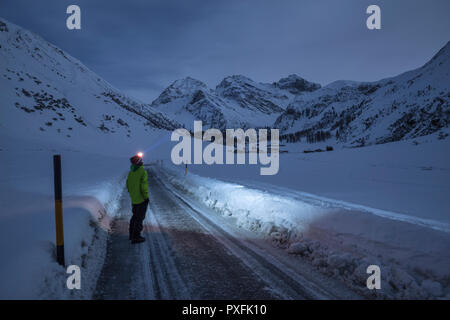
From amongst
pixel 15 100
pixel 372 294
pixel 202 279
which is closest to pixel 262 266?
pixel 202 279

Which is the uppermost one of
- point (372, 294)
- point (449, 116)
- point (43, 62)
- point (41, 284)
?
point (43, 62)

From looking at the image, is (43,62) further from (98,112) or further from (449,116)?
(449,116)

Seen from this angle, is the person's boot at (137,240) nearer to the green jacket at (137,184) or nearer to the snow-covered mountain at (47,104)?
the green jacket at (137,184)

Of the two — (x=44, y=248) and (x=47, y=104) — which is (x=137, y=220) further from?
(x=47, y=104)

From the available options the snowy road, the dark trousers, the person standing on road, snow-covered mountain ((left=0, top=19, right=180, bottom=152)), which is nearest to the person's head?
the person standing on road

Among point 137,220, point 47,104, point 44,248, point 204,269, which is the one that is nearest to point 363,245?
point 204,269

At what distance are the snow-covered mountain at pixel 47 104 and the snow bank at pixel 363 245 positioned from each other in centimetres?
5691

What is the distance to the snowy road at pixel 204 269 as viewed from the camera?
138 inches

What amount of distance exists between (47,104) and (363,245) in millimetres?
88957

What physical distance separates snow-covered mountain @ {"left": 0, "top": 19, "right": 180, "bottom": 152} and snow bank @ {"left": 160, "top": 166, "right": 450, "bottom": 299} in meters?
56.9

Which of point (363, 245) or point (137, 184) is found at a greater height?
point (137, 184)

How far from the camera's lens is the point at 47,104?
71000 millimetres

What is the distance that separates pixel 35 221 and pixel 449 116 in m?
64.8
